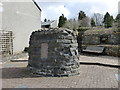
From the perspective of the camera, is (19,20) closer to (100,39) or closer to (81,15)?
(100,39)

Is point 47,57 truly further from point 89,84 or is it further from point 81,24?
point 81,24

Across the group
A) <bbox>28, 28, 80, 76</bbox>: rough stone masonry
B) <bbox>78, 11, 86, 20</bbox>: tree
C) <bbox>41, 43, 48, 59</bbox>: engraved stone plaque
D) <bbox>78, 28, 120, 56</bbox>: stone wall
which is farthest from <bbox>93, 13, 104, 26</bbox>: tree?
<bbox>41, 43, 48, 59</bbox>: engraved stone plaque

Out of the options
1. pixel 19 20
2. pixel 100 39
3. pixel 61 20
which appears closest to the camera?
pixel 19 20

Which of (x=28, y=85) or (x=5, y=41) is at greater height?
(x=5, y=41)

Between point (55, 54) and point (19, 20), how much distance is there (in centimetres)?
1062

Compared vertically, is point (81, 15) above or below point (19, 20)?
above

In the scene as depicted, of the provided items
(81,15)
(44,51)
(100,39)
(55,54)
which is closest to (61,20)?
(81,15)

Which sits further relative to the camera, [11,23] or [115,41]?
[115,41]

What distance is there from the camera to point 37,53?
8281mm

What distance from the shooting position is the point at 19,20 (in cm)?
1719

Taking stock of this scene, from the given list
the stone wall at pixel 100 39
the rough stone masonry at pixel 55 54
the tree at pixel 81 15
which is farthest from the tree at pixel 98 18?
the rough stone masonry at pixel 55 54

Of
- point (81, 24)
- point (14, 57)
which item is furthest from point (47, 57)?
point (81, 24)

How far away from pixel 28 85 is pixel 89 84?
2399 millimetres

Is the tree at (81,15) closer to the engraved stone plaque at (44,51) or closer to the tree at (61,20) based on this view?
the tree at (61,20)
